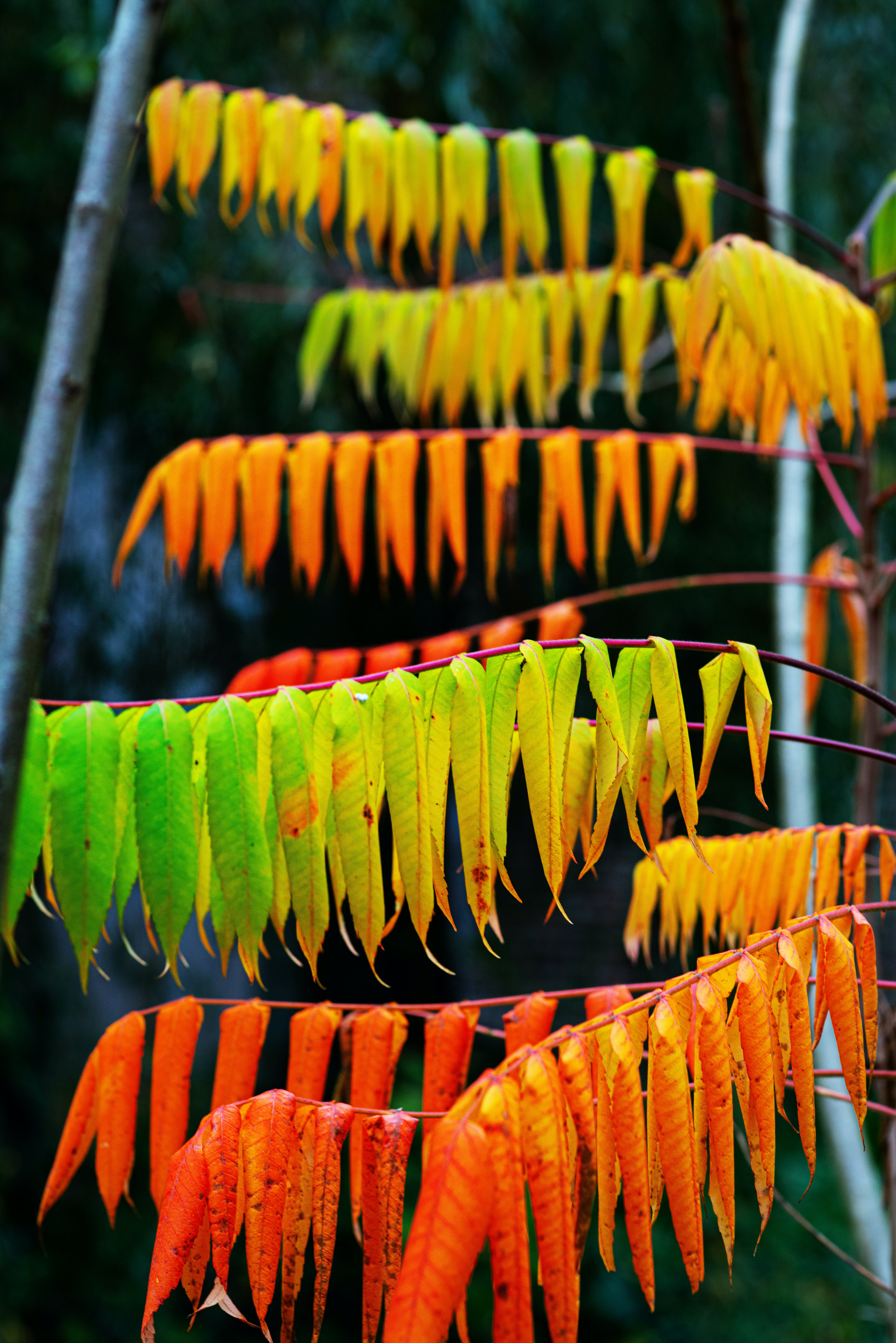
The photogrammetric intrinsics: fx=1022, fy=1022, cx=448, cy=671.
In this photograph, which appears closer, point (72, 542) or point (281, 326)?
point (281, 326)

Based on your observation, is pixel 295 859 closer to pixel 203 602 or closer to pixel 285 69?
pixel 203 602

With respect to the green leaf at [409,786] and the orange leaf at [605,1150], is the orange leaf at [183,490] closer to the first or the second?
the green leaf at [409,786]

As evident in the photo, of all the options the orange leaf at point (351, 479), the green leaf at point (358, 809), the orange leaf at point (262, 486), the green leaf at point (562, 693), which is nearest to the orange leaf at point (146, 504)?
the orange leaf at point (262, 486)

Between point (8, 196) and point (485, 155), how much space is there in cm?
272

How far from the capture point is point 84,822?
91cm

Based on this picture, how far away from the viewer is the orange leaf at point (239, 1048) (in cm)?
106

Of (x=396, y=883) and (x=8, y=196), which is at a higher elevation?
(x=8, y=196)

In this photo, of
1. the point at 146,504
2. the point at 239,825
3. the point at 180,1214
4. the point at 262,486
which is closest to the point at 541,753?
the point at 239,825

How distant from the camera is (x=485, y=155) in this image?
1690 millimetres

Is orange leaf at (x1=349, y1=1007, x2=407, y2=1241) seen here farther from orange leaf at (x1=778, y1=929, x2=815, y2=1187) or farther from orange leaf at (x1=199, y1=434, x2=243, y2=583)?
orange leaf at (x1=199, y1=434, x2=243, y2=583)

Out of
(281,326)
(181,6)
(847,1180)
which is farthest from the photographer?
(281,326)

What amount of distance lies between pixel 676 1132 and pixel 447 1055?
→ 0.28 metres

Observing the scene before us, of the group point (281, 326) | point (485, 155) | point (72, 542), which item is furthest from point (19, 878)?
point (72, 542)

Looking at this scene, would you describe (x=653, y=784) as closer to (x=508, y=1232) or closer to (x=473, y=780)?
(x=473, y=780)
